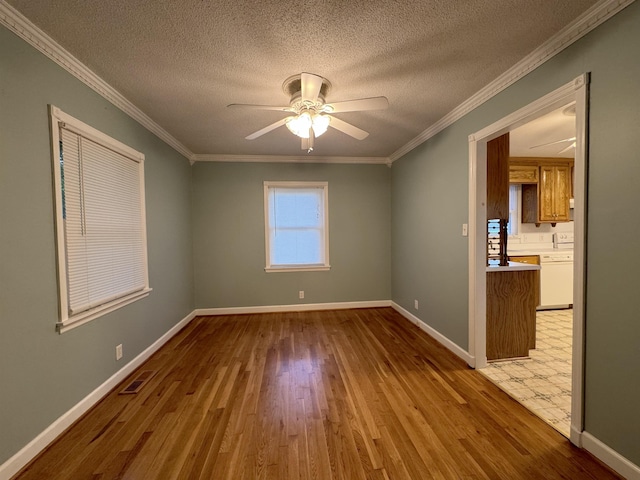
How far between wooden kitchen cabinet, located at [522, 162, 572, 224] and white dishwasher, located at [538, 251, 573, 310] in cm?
76

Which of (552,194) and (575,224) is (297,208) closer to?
(575,224)

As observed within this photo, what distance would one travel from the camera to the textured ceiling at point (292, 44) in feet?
4.54

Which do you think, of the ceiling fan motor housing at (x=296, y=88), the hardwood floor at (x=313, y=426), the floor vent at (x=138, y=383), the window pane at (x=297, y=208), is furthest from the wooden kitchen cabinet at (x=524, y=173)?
the floor vent at (x=138, y=383)

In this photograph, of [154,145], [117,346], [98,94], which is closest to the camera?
[98,94]

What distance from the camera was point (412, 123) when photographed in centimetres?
291

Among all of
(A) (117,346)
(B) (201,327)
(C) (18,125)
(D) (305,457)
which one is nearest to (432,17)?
(C) (18,125)

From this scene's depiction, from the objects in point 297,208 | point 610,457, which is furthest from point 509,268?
point 297,208

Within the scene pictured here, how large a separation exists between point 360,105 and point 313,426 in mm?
2240

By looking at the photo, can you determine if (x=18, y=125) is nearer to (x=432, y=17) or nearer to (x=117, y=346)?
(x=117, y=346)

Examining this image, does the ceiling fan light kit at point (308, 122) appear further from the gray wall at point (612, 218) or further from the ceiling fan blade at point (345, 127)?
the gray wall at point (612, 218)

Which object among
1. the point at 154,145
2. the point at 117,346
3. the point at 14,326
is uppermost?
the point at 154,145

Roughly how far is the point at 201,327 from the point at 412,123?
3774mm

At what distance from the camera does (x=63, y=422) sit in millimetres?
1670

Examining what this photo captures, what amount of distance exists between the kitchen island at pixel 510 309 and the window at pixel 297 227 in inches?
92.7
